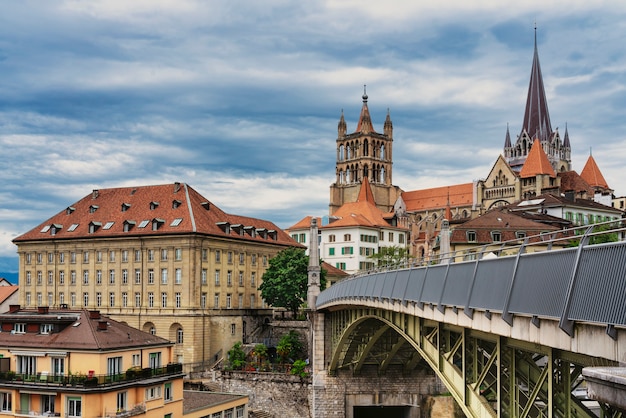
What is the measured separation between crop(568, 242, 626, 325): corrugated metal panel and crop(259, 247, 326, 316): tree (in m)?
72.4

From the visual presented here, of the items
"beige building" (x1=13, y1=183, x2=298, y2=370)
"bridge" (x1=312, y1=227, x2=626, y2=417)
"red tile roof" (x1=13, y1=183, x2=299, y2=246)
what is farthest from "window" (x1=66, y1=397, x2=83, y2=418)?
"red tile roof" (x1=13, y1=183, x2=299, y2=246)

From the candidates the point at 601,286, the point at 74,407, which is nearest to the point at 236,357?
the point at 74,407

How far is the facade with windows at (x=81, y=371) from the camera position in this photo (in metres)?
47.3

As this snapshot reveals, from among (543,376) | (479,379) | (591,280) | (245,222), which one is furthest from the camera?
(245,222)

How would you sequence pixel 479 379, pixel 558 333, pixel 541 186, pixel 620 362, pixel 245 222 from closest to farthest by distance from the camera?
pixel 620 362 → pixel 558 333 → pixel 479 379 → pixel 245 222 → pixel 541 186

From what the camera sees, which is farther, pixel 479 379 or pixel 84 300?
pixel 84 300

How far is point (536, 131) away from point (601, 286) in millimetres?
162914

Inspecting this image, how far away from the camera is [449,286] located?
878 inches

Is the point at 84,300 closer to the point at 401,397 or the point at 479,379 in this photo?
the point at 401,397

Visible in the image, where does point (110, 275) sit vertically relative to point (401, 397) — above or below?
above

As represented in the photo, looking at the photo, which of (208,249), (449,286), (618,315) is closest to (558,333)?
(618,315)

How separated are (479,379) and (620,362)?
27.8 ft

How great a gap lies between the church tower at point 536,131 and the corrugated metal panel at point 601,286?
158879mm

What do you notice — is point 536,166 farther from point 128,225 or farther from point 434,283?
point 434,283
